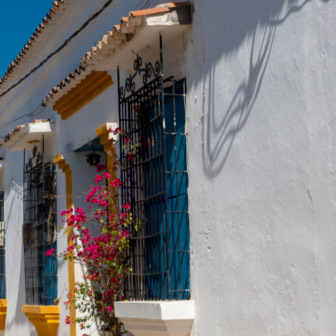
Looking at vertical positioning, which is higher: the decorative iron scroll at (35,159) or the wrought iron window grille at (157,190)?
the decorative iron scroll at (35,159)

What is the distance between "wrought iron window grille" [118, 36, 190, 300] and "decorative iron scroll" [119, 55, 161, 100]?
101 millimetres

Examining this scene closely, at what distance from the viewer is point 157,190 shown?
17.6ft

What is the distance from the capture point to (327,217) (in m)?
3.40

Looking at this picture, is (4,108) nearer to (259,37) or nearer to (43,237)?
(43,237)

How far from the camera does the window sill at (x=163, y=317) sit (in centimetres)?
468

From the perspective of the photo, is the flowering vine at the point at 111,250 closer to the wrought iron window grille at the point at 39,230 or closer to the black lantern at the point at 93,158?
the black lantern at the point at 93,158

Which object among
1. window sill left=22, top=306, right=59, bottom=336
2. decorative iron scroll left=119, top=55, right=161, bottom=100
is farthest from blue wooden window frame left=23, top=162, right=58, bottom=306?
decorative iron scroll left=119, top=55, right=161, bottom=100

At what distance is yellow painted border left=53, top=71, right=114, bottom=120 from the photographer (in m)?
6.63

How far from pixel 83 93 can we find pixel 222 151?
10.2 ft

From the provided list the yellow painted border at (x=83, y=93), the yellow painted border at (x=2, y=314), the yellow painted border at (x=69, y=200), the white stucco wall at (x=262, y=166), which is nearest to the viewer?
the white stucco wall at (x=262, y=166)

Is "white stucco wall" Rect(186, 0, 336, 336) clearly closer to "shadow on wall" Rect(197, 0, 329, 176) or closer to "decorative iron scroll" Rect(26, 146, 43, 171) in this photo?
"shadow on wall" Rect(197, 0, 329, 176)

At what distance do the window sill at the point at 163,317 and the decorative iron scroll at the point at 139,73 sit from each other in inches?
78.0

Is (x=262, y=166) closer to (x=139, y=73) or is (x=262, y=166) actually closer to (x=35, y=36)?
(x=139, y=73)

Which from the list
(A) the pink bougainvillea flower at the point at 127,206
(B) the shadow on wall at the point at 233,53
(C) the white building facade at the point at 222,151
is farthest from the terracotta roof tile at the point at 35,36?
(B) the shadow on wall at the point at 233,53
